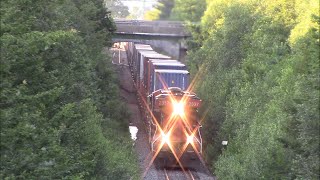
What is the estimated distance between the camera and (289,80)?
69.9ft

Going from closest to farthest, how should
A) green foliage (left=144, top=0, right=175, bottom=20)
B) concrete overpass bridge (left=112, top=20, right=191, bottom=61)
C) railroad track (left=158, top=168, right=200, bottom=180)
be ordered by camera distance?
railroad track (left=158, top=168, right=200, bottom=180), concrete overpass bridge (left=112, top=20, right=191, bottom=61), green foliage (left=144, top=0, right=175, bottom=20)

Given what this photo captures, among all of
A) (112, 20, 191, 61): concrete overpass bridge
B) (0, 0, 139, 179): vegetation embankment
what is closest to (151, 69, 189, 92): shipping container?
(0, 0, 139, 179): vegetation embankment

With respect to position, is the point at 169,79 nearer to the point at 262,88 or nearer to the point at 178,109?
the point at 178,109

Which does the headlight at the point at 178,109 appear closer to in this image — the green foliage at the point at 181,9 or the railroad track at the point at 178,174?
the railroad track at the point at 178,174

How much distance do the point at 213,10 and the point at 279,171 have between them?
28.9 m

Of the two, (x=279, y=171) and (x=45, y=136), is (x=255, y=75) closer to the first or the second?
(x=279, y=171)

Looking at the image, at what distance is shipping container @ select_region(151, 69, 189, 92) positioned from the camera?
28.6 m

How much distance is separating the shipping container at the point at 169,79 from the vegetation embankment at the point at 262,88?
2725 mm

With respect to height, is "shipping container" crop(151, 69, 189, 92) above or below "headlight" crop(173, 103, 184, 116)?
above

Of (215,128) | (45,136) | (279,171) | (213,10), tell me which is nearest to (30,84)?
(45,136)

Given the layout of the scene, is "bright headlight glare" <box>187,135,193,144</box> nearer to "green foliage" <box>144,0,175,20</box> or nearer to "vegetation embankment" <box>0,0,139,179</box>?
"vegetation embankment" <box>0,0,139,179</box>

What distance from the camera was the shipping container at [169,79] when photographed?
2856 cm

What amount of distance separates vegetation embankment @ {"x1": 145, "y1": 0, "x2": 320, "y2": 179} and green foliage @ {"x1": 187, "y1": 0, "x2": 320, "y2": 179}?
0.09 ft

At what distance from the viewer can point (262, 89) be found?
25.2m
